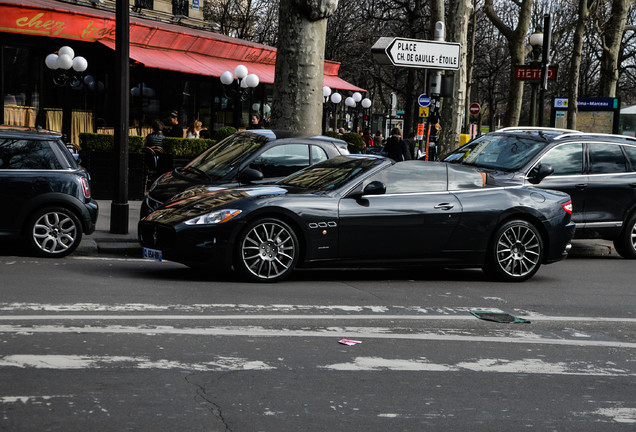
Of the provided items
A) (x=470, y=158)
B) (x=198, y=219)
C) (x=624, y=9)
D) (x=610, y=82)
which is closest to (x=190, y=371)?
(x=198, y=219)

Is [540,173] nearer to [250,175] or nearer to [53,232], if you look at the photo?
[250,175]

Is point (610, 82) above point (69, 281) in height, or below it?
above

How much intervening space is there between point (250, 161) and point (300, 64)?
351cm

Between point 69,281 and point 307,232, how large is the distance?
2.34 metres

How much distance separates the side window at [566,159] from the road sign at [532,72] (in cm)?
836

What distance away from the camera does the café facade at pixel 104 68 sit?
2389cm

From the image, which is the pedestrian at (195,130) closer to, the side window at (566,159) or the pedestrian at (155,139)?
the pedestrian at (155,139)

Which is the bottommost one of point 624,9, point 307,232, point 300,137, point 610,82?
point 307,232

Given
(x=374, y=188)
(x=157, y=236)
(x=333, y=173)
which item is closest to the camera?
(x=157, y=236)

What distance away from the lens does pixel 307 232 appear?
9016mm

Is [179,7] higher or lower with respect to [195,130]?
higher

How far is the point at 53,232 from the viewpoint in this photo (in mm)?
10469

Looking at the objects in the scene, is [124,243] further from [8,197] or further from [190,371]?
[190,371]

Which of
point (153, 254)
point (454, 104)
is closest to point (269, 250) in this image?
point (153, 254)
